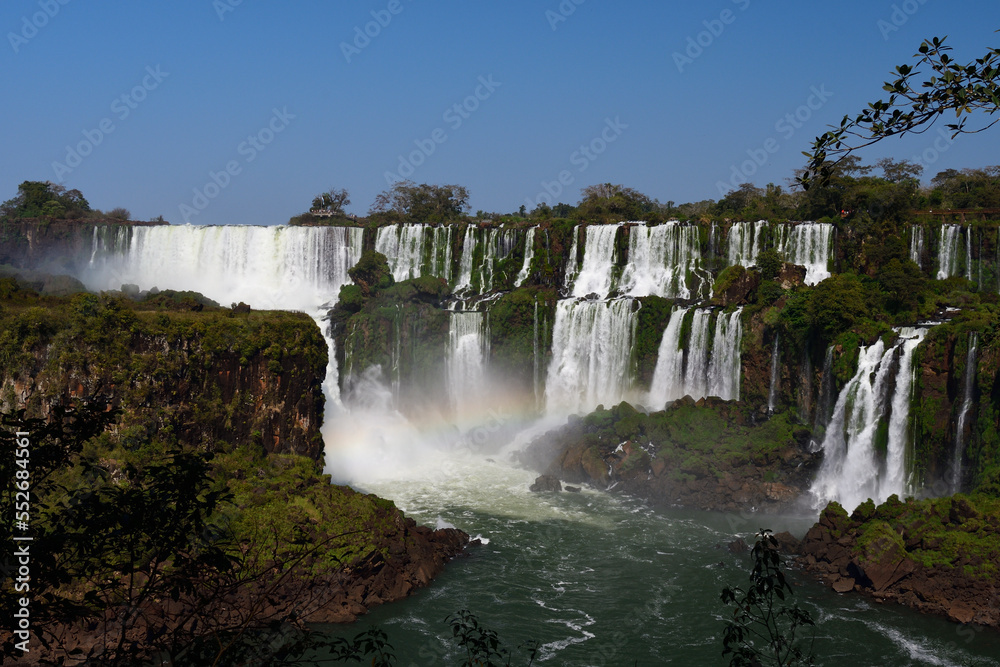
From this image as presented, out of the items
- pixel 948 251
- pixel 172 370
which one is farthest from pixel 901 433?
pixel 172 370

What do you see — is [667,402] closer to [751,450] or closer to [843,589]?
[751,450]

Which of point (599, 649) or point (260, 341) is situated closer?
point (599, 649)

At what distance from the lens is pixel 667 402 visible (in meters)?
32.0

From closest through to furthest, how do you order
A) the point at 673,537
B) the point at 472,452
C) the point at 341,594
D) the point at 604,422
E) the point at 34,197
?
the point at 341,594, the point at 673,537, the point at 604,422, the point at 472,452, the point at 34,197

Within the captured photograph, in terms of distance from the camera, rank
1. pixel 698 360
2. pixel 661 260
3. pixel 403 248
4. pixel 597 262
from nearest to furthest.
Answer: pixel 698 360 < pixel 661 260 < pixel 597 262 < pixel 403 248

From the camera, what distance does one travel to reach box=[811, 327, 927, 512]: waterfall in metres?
25.0

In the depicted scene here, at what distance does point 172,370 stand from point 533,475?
1332 centimetres

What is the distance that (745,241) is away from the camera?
37094mm

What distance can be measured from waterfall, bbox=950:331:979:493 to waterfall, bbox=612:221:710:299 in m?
14.4

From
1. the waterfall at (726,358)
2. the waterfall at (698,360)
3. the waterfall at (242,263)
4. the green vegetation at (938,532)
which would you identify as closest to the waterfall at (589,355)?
→ the waterfall at (698,360)

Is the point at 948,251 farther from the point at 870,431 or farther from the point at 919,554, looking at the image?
the point at 919,554

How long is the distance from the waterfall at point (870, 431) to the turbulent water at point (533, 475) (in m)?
0.09

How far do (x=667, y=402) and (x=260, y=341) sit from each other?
15.4 meters

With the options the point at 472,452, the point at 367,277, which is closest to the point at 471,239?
the point at 367,277
